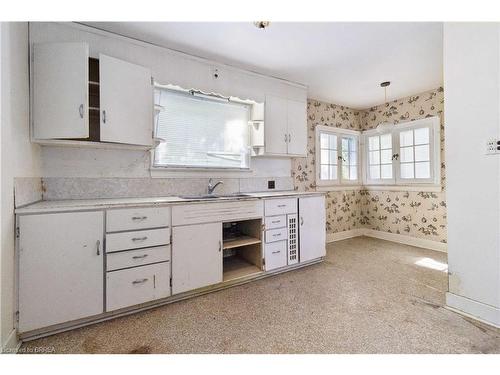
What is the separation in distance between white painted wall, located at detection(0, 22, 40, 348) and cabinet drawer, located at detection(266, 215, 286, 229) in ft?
6.51

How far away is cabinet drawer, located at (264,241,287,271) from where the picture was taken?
2534 millimetres

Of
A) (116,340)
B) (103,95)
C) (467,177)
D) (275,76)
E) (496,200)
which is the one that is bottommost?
(116,340)

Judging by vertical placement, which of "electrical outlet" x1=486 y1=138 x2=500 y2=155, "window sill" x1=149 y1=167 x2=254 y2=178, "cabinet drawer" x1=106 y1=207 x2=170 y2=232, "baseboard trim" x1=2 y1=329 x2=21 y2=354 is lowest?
"baseboard trim" x1=2 y1=329 x2=21 y2=354

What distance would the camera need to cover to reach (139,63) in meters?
2.27

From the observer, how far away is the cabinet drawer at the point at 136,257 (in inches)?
68.6

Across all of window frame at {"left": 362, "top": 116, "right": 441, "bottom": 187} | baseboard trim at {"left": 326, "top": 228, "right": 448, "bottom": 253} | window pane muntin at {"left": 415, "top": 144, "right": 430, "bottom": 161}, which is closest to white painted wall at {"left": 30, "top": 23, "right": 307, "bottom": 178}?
baseboard trim at {"left": 326, "top": 228, "right": 448, "bottom": 253}

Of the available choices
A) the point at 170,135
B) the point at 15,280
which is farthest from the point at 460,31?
the point at 15,280

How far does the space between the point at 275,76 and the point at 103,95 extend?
202 centimetres

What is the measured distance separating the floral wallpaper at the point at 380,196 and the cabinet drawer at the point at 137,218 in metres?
2.20

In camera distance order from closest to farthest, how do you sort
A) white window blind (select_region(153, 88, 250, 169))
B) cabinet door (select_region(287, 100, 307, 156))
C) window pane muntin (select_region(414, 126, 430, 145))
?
white window blind (select_region(153, 88, 250, 169)) → cabinet door (select_region(287, 100, 307, 156)) → window pane muntin (select_region(414, 126, 430, 145))

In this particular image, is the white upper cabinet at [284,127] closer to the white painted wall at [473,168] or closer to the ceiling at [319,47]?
the ceiling at [319,47]

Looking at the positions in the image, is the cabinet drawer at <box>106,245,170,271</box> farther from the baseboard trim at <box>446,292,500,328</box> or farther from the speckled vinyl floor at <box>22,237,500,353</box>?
the baseboard trim at <box>446,292,500,328</box>

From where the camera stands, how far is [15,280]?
148 cm
